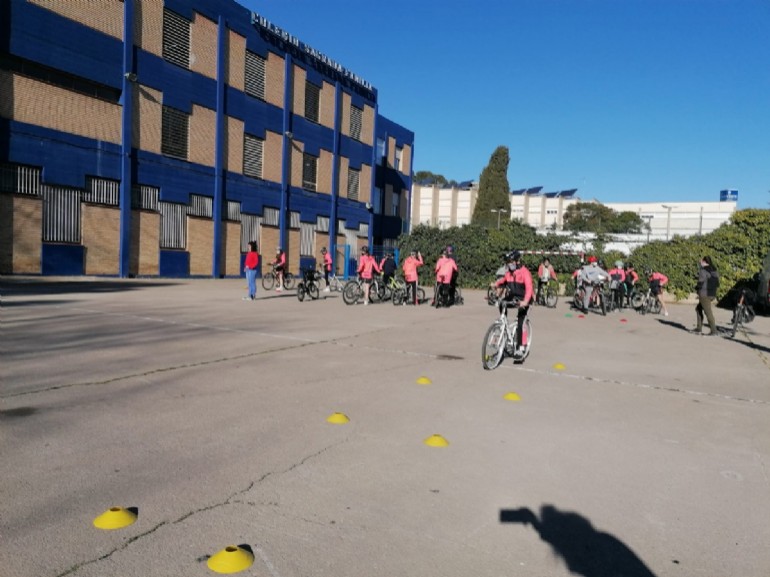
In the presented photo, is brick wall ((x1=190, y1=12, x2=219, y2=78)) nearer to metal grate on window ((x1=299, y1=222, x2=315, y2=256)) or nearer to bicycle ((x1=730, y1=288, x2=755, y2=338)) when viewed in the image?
metal grate on window ((x1=299, y1=222, x2=315, y2=256))

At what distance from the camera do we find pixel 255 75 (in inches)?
1254

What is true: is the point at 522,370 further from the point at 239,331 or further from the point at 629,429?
the point at 239,331

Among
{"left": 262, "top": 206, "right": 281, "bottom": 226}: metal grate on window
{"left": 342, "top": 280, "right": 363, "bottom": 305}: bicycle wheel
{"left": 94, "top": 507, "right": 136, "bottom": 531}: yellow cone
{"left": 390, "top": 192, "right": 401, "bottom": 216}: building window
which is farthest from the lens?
{"left": 390, "top": 192, "right": 401, "bottom": 216}: building window

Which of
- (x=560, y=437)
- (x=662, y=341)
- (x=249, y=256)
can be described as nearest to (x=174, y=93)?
(x=249, y=256)

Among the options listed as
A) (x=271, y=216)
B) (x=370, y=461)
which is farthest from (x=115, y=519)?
(x=271, y=216)

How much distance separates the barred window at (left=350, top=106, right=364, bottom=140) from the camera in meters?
40.5

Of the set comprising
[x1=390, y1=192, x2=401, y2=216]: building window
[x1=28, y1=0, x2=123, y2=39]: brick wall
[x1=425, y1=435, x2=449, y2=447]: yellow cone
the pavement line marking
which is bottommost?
the pavement line marking

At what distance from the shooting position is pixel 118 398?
5.64 m

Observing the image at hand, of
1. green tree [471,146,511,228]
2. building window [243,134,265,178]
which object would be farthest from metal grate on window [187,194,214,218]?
green tree [471,146,511,228]

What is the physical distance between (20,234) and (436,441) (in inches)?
837

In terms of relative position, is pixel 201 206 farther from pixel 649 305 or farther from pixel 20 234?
pixel 649 305

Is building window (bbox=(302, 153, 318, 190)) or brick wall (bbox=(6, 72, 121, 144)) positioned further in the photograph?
building window (bbox=(302, 153, 318, 190))

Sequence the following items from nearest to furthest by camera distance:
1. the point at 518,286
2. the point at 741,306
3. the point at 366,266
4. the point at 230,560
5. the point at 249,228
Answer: the point at 230,560 < the point at 518,286 < the point at 741,306 < the point at 366,266 < the point at 249,228

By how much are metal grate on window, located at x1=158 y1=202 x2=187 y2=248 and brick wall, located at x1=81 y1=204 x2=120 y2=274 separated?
8.28ft
